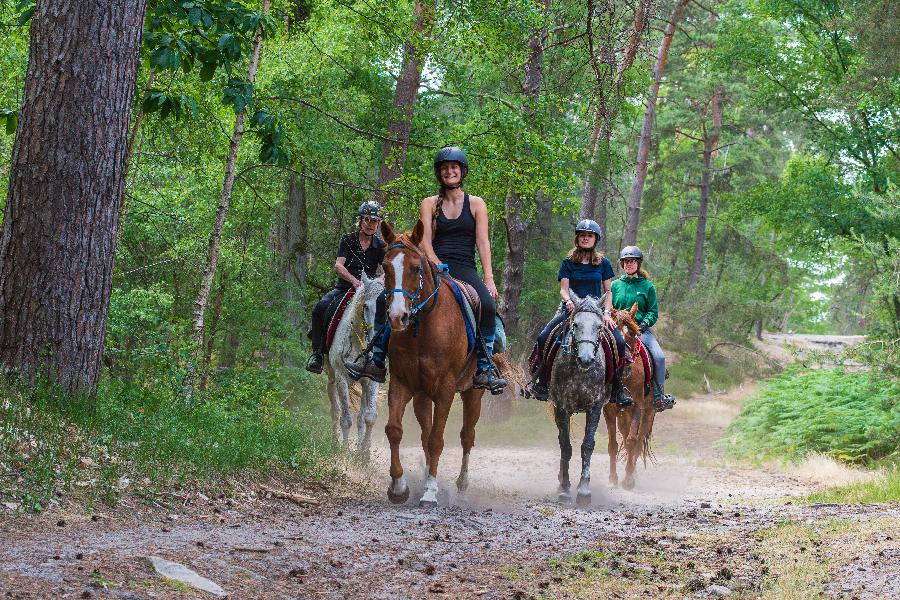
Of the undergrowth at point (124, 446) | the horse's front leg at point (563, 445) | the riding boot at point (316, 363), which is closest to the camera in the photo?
the undergrowth at point (124, 446)

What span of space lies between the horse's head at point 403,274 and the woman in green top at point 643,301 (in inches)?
209

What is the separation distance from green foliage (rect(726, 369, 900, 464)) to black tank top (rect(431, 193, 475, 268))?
8.85 m

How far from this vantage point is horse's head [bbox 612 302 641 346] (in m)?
12.2

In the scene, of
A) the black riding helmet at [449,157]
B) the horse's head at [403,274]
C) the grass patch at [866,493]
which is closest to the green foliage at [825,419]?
the grass patch at [866,493]

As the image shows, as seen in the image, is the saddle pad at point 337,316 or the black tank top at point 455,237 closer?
Answer: the black tank top at point 455,237

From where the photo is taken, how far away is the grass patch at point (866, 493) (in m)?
10.9

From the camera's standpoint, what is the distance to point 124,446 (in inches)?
303

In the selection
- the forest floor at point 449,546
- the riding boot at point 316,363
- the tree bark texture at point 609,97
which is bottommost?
the forest floor at point 449,546

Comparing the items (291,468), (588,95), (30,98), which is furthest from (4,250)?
(588,95)

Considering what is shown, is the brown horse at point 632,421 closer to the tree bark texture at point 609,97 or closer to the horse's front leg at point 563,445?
the horse's front leg at point 563,445

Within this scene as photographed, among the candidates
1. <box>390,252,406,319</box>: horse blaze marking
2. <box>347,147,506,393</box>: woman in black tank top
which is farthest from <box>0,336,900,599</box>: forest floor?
<box>390,252,406,319</box>: horse blaze marking

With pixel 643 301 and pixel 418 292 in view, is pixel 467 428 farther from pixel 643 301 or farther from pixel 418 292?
pixel 643 301

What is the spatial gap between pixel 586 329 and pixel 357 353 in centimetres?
324

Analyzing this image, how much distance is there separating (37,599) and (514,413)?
19657 millimetres
